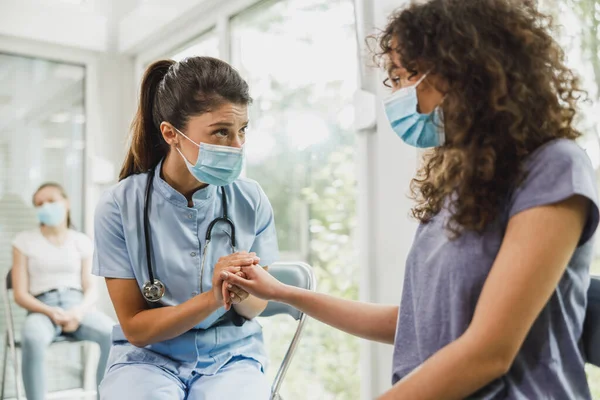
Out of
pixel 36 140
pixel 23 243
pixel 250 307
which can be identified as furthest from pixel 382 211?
pixel 36 140

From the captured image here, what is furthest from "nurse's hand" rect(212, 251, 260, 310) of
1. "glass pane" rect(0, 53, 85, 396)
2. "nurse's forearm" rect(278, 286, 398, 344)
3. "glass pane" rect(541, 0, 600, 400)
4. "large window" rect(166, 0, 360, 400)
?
"glass pane" rect(0, 53, 85, 396)

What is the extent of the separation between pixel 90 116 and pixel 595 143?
121 inches

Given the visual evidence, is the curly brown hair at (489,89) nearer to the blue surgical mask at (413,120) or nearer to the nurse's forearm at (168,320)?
the blue surgical mask at (413,120)

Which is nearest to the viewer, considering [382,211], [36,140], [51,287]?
[382,211]

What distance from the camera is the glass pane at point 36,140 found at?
3.35 m

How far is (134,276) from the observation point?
1.43 metres

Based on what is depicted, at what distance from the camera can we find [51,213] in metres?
3.09

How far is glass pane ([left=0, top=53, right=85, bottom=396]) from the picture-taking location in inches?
132

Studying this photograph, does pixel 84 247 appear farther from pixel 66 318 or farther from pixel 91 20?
pixel 91 20

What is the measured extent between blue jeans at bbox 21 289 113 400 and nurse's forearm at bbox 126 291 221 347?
153 cm

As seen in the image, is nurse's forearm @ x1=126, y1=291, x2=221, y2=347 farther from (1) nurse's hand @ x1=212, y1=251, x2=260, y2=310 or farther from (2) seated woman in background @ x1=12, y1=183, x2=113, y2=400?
(2) seated woman in background @ x1=12, y1=183, x2=113, y2=400

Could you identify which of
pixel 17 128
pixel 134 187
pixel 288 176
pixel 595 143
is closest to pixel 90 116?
pixel 17 128

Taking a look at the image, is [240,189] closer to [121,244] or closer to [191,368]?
[121,244]

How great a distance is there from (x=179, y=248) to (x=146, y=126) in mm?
356
